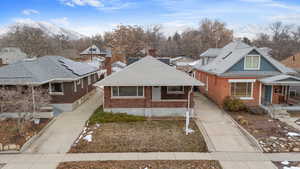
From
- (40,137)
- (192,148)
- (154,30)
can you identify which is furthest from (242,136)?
(154,30)

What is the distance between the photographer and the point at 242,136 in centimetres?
1079

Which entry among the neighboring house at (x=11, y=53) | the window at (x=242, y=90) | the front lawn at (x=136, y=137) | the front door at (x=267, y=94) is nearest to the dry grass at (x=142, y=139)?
the front lawn at (x=136, y=137)

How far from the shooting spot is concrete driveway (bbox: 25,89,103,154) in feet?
30.9

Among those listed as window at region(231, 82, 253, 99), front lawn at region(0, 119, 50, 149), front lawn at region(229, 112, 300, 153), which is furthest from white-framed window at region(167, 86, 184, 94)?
front lawn at region(0, 119, 50, 149)

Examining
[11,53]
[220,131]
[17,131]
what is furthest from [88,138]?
[11,53]

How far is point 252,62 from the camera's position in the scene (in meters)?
15.9

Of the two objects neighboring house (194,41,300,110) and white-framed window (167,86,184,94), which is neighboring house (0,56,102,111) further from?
neighboring house (194,41,300,110)

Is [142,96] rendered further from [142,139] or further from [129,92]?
[142,139]

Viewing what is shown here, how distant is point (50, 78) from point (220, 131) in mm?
13027

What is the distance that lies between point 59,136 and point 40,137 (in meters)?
1.08

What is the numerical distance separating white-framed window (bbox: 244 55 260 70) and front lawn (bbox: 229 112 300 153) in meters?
4.17

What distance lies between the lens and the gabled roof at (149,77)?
13312 mm

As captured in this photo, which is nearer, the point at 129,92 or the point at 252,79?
the point at 129,92

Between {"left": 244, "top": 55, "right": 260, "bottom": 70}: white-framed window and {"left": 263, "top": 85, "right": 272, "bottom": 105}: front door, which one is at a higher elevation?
{"left": 244, "top": 55, "right": 260, "bottom": 70}: white-framed window
